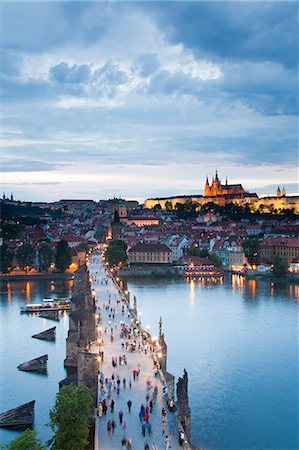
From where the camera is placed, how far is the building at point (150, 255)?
3033 centimetres

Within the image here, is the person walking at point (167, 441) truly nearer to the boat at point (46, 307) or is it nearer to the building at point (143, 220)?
the boat at point (46, 307)

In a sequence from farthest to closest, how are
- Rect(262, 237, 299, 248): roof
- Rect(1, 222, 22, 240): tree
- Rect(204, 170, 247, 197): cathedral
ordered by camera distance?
Rect(204, 170, 247, 197): cathedral → Rect(1, 222, 22, 240): tree → Rect(262, 237, 299, 248): roof

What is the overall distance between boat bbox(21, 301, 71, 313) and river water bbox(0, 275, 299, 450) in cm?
39

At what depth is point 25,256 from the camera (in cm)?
2609

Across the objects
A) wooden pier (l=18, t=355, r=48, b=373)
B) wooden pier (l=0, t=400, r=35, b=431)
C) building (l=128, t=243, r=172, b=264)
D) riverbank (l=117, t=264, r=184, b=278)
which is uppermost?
building (l=128, t=243, r=172, b=264)

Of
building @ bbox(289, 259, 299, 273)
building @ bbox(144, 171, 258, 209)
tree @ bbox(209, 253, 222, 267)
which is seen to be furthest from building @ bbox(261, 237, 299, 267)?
building @ bbox(144, 171, 258, 209)

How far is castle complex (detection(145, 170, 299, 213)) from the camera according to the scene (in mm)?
61312

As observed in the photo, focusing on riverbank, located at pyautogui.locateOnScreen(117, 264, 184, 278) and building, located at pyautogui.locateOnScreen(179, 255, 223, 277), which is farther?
riverbank, located at pyautogui.locateOnScreen(117, 264, 184, 278)

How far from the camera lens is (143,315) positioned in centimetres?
1620

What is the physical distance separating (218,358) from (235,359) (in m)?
0.33

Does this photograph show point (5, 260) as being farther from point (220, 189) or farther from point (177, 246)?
point (220, 189)

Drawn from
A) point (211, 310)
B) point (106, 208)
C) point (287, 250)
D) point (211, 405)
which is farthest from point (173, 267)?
Result: point (106, 208)

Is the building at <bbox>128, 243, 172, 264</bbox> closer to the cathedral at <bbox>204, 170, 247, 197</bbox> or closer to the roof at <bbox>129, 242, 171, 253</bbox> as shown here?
the roof at <bbox>129, 242, 171, 253</bbox>

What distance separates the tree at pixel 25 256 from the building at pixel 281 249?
10.8 m
